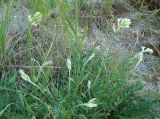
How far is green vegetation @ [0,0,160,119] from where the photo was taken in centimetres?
136

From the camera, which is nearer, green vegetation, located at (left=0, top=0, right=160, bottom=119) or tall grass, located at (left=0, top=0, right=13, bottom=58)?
green vegetation, located at (left=0, top=0, right=160, bottom=119)

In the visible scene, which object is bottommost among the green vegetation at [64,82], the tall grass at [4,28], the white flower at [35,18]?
the green vegetation at [64,82]

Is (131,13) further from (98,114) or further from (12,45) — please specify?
(98,114)

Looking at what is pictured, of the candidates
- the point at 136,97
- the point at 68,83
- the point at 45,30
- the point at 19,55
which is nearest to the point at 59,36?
the point at 45,30

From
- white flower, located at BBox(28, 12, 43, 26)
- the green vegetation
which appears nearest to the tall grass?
the green vegetation

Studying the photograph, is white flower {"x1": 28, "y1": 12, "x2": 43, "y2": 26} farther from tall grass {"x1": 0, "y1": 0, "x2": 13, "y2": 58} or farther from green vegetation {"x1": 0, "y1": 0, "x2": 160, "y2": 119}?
tall grass {"x1": 0, "y1": 0, "x2": 13, "y2": 58}

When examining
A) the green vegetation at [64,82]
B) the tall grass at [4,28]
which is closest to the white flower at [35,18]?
the green vegetation at [64,82]

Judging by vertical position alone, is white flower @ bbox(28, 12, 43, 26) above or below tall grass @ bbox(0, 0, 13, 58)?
above

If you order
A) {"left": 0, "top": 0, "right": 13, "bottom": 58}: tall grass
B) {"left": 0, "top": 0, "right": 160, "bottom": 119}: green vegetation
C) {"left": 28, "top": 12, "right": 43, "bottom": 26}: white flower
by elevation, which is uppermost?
{"left": 28, "top": 12, "right": 43, "bottom": 26}: white flower

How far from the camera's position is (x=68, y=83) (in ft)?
4.74

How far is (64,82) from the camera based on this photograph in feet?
4.98

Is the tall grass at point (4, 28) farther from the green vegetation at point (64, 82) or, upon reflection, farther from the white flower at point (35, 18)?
the white flower at point (35, 18)

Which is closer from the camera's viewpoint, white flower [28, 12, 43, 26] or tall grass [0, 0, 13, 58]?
white flower [28, 12, 43, 26]

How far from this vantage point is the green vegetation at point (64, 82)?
136cm
